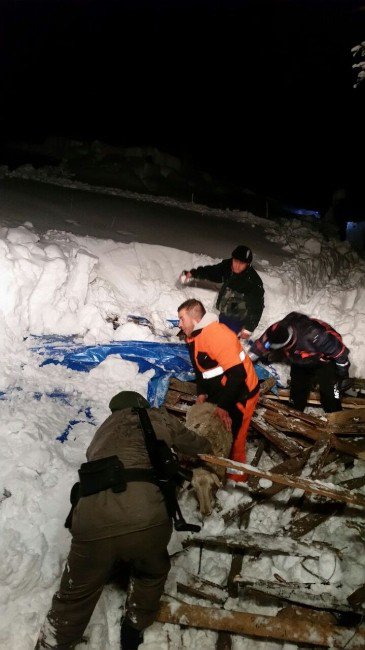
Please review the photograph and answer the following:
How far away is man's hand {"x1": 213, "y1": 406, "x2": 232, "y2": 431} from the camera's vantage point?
4.03 metres

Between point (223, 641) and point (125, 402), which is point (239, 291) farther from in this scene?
point (223, 641)

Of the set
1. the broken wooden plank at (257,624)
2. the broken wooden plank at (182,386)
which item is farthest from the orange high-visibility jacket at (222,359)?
the broken wooden plank at (257,624)

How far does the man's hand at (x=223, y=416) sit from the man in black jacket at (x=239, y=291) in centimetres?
190

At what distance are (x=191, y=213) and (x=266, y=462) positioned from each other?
8640 millimetres

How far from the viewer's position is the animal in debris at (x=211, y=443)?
3.64 meters

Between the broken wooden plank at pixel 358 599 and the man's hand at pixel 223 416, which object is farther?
the man's hand at pixel 223 416

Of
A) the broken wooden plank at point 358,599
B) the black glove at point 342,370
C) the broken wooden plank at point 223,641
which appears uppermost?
the black glove at point 342,370

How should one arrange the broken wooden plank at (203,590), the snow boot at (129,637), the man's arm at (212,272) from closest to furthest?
the snow boot at (129,637) < the broken wooden plank at (203,590) < the man's arm at (212,272)

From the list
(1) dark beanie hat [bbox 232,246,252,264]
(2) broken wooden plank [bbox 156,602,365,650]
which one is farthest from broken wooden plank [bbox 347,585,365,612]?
(1) dark beanie hat [bbox 232,246,252,264]

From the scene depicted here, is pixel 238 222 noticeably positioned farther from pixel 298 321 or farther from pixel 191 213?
pixel 298 321

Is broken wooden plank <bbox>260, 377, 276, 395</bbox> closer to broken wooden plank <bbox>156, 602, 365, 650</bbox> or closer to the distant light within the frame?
broken wooden plank <bbox>156, 602, 365, 650</bbox>

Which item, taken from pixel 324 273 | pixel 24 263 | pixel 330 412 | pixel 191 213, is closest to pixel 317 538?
pixel 330 412

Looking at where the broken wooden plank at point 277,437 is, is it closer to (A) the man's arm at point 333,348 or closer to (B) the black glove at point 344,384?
(B) the black glove at point 344,384

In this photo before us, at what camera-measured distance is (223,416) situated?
4.04m
